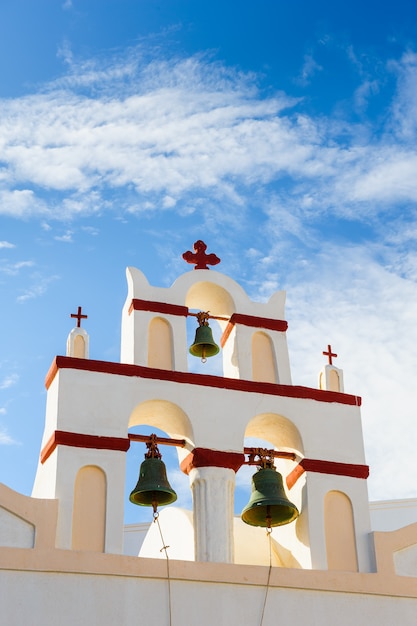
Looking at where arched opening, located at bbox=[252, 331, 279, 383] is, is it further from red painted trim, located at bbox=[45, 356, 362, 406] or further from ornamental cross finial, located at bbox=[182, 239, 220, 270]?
ornamental cross finial, located at bbox=[182, 239, 220, 270]

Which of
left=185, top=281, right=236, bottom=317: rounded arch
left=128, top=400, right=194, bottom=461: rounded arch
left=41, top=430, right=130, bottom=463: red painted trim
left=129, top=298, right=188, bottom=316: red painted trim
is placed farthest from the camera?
left=185, top=281, right=236, bottom=317: rounded arch

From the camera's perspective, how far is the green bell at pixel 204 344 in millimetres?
12078

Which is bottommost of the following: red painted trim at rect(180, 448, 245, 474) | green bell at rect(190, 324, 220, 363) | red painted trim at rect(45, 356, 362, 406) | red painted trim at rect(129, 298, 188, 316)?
red painted trim at rect(180, 448, 245, 474)

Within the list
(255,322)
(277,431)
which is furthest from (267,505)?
(255,322)

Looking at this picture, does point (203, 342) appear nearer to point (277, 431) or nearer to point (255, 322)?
point (255, 322)

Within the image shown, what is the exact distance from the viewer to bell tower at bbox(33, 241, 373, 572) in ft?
34.6

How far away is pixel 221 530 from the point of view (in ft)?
34.9

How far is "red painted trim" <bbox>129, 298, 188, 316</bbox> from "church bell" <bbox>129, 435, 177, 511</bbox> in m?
1.45

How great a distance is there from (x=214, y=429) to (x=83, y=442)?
132 cm

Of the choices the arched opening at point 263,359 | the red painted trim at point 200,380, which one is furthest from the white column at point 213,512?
the arched opening at point 263,359

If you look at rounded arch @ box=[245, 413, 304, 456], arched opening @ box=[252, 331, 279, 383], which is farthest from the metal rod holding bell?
arched opening @ box=[252, 331, 279, 383]

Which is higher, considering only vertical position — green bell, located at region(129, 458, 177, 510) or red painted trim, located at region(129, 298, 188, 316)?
red painted trim, located at region(129, 298, 188, 316)

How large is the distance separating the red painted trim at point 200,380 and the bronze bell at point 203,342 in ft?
2.49

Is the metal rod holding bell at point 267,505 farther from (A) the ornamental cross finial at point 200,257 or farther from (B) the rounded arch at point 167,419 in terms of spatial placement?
(A) the ornamental cross finial at point 200,257
